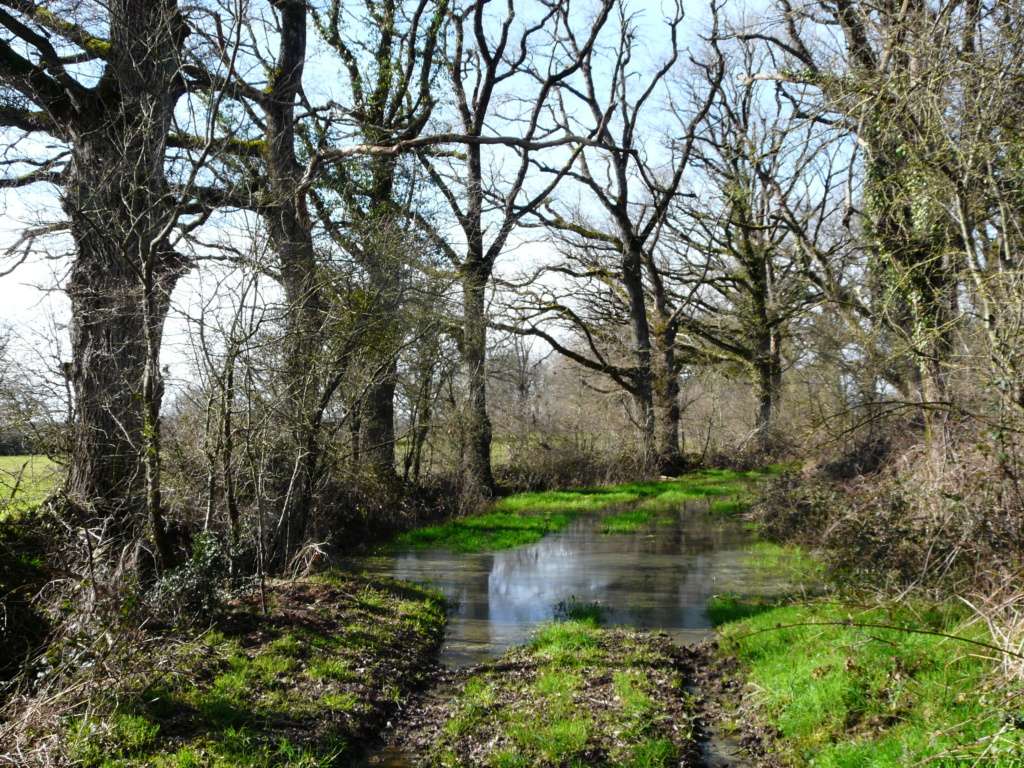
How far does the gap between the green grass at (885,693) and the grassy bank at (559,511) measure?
25.0 ft

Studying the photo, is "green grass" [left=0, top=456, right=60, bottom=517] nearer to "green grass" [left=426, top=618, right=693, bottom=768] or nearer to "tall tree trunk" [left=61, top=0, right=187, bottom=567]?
"tall tree trunk" [left=61, top=0, right=187, bottom=567]

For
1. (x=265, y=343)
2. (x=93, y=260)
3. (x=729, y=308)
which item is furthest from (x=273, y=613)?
(x=729, y=308)

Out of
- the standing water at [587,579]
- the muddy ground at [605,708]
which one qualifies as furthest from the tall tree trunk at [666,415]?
the muddy ground at [605,708]

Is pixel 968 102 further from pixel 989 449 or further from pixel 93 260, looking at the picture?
pixel 93 260

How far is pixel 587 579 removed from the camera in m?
11.4

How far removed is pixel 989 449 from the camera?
7000 millimetres

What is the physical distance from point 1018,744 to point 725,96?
2670 cm

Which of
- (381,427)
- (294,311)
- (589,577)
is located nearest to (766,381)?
(381,427)

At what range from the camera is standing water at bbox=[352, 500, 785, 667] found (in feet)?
29.2

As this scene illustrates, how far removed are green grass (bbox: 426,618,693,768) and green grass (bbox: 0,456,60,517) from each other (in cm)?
499

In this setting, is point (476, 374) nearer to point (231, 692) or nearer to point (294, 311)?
point (294, 311)

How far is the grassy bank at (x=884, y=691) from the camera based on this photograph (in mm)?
4277

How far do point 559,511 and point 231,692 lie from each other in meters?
12.6

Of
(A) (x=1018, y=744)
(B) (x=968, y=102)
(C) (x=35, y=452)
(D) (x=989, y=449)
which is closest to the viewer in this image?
(A) (x=1018, y=744)
